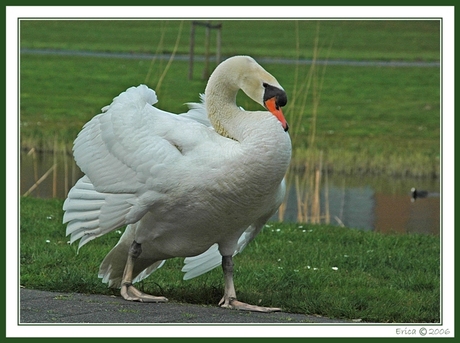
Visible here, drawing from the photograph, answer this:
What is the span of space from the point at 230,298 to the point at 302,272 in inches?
60.4

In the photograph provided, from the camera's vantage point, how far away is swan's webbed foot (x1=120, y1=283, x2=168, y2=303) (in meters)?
7.68

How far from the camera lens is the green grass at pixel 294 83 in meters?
18.9

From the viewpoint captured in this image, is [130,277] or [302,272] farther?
[302,272]

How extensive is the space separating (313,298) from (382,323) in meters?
0.76

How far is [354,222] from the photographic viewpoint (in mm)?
14227

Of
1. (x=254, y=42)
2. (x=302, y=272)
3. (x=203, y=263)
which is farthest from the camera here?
(x=254, y=42)

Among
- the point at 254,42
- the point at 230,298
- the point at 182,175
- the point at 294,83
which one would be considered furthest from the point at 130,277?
the point at 254,42

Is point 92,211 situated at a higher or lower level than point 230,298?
higher

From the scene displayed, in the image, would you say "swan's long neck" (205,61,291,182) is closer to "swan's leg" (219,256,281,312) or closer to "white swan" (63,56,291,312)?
"white swan" (63,56,291,312)

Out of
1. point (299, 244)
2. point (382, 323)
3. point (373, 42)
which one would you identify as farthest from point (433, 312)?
point (373, 42)

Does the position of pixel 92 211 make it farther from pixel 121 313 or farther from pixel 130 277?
pixel 121 313

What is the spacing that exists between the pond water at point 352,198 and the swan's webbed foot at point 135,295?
17.3 feet

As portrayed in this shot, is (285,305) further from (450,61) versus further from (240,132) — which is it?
(450,61)

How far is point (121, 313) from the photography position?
23.5ft
